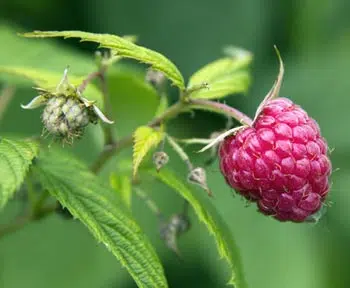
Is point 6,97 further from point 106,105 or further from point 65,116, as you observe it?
point 65,116

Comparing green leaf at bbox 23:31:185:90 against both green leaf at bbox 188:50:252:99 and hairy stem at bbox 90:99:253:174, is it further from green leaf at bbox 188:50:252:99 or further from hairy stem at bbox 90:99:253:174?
green leaf at bbox 188:50:252:99

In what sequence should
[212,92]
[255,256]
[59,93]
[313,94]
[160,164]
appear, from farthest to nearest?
1. [313,94]
2. [255,256]
3. [212,92]
4. [160,164]
5. [59,93]

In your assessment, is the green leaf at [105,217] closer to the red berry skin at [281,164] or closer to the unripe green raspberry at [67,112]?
the unripe green raspberry at [67,112]

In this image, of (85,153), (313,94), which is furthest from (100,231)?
(313,94)

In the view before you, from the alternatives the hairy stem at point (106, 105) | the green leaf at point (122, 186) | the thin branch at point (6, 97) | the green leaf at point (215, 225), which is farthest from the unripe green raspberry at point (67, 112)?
the thin branch at point (6, 97)

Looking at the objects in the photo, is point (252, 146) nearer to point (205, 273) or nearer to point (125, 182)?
point (125, 182)

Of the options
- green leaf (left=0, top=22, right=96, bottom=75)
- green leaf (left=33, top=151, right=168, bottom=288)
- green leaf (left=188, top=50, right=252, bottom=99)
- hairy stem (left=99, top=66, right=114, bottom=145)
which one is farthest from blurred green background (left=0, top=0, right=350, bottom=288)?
green leaf (left=33, top=151, right=168, bottom=288)
